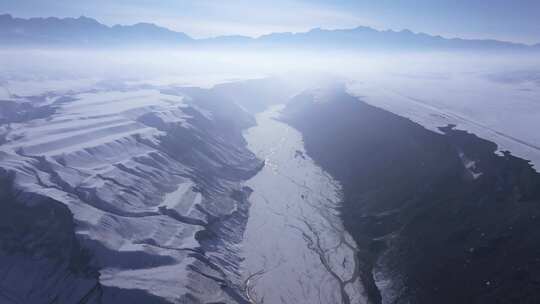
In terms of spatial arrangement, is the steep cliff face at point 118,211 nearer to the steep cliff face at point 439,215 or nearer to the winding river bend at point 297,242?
the winding river bend at point 297,242

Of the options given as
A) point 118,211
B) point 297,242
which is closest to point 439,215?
point 297,242

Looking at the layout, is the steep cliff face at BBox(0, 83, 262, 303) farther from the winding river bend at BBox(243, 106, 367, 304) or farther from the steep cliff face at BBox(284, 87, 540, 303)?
the steep cliff face at BBox(284, 87, 540, 303)

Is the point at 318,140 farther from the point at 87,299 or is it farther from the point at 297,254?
the point at 87,299

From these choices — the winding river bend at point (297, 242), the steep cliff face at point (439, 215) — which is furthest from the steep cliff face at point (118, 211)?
the steep cliff face at point (439, 215)

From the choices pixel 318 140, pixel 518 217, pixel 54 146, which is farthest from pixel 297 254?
pixel 318 140

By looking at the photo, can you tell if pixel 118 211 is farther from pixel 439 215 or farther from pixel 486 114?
pixel 486 114
